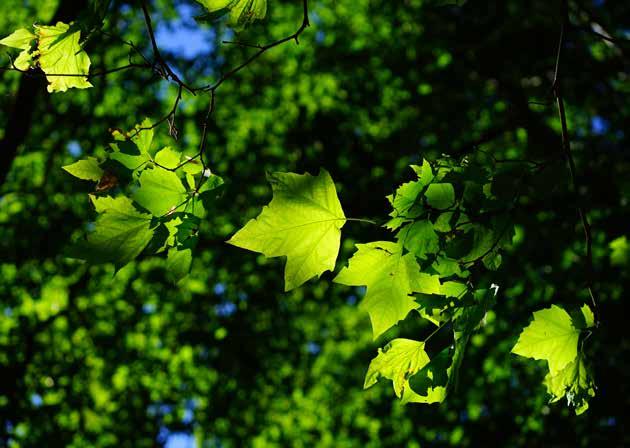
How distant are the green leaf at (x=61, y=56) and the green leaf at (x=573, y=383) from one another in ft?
5.16

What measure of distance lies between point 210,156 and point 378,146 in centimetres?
286

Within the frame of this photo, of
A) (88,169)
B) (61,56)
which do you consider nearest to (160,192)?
(88,169)

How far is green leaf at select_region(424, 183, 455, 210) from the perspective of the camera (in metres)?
1.49

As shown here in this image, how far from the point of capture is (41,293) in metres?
9.01

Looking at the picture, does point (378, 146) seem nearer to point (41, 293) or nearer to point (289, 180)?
point (41, 293)

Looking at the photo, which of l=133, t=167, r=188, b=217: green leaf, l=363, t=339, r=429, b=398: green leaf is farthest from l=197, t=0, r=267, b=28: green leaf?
l=363, t=339, r=429, b=398: green leaf

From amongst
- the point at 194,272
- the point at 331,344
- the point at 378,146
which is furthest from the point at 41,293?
the point at 378,146

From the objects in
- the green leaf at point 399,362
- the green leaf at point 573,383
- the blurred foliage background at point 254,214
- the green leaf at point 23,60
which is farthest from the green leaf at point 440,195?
the blurred foliage background at point 254,214

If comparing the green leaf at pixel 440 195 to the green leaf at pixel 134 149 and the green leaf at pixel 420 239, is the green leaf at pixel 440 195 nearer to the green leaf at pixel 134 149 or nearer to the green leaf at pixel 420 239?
the green leaf at pixel 420 239

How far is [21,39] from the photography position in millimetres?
1626

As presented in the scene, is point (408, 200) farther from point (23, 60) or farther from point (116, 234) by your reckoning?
point (23, 60)

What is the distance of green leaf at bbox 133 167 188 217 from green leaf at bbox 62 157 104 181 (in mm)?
178

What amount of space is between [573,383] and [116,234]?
1294 millimetres

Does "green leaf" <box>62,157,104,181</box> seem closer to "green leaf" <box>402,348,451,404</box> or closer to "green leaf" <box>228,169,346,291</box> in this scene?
"green leaf" <box>228,169,346,291</box>
